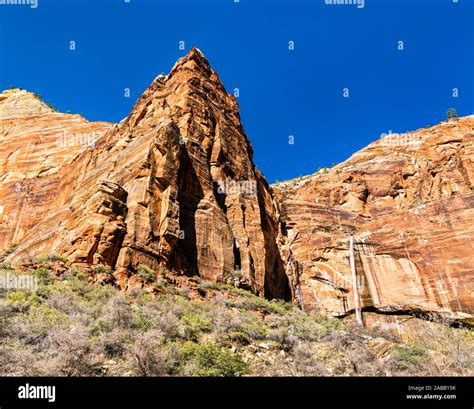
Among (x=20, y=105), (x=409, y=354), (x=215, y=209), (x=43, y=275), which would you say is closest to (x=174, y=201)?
(x=215, y=209)

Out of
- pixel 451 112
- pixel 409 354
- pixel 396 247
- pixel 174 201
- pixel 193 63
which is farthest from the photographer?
pixel 451 112

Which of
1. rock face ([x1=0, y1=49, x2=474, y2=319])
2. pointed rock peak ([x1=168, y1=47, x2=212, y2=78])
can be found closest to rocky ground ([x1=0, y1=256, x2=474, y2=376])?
rock face ([x1=0, y1=49, x2=474, y2=319])

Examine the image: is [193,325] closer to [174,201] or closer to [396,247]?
[174,201]

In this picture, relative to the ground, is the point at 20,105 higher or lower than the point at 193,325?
higher

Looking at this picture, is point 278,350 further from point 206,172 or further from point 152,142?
point 206,172

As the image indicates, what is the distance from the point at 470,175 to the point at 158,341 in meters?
42.9

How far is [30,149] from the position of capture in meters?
50.4

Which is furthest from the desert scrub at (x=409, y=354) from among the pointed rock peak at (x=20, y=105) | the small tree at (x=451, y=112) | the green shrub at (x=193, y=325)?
the small tree at (x=451, y=112)

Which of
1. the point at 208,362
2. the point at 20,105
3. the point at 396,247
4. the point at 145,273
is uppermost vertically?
the point at 20,105

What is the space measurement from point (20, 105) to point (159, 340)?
66388 millimetres

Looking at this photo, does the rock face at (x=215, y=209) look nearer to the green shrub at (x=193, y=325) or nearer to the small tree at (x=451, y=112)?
the green shrub at (x=193, y=325)

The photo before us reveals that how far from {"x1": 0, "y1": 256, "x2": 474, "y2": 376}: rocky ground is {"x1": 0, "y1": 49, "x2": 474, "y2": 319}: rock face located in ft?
7.40

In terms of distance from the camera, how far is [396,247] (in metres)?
37.3

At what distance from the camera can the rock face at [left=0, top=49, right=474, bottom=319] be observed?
2055 centimetres
